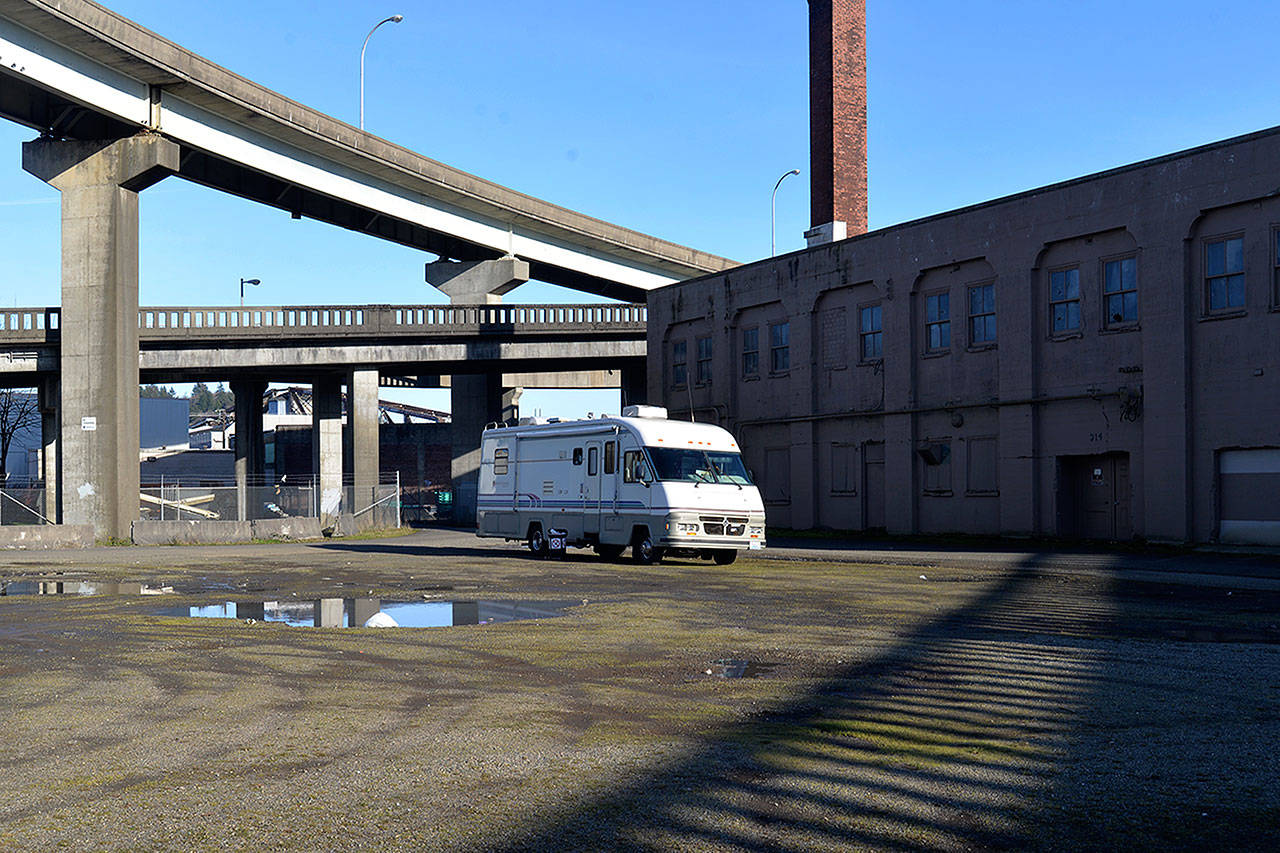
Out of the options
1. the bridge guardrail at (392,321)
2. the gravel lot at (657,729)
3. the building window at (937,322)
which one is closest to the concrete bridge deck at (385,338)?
the bridge guardrail at (392,321)

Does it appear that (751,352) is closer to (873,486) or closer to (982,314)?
(873,486)

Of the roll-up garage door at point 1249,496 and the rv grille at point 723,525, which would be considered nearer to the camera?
the rv grille at point 723,525

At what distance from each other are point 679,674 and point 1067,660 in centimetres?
338

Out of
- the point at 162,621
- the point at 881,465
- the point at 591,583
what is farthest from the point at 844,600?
the point at 881,465

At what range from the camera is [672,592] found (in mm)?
18219

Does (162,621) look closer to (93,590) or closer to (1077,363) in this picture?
(93,590)

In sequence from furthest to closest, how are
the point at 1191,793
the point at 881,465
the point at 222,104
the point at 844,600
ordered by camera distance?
1. the point at 222,104
2. the point at 881,465
3. the point at 844,600
4. the point at 1191,793

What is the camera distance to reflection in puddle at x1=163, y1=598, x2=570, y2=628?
1430 centimetres

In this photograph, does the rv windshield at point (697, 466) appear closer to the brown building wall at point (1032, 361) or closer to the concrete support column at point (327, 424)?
the brown building wall at point (1032, 361)

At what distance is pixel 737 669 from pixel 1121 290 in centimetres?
2251

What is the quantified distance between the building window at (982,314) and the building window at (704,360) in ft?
40.8

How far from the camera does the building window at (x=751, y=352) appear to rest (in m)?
42.4

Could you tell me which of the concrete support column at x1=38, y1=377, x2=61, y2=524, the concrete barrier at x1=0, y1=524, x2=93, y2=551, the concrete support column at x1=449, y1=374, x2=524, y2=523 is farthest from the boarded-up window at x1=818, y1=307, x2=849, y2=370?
the concrete support column at x1=38, y1=377, x2=61, y2=524

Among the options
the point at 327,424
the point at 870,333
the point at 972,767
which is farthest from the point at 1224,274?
the point at 327,424
